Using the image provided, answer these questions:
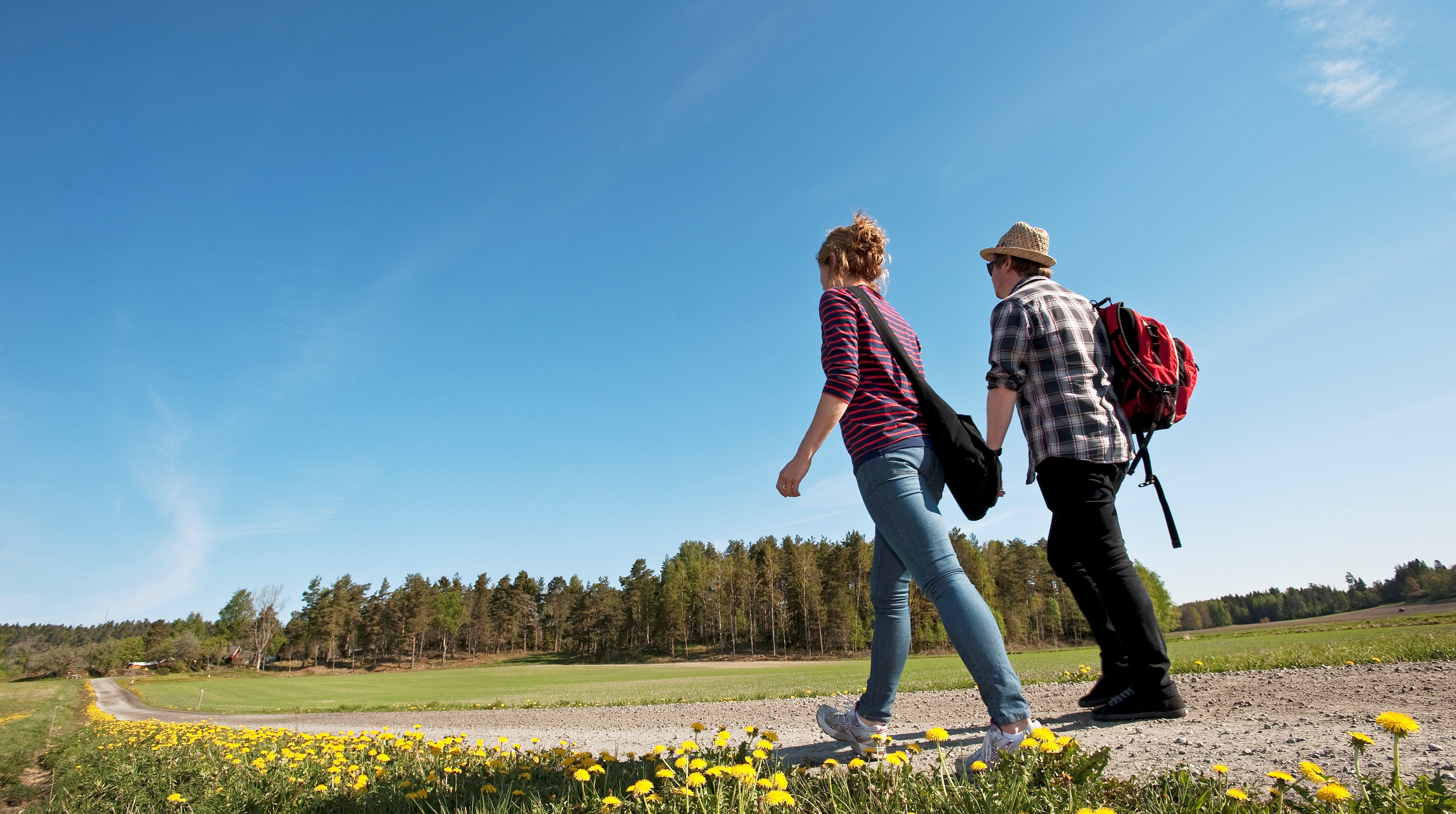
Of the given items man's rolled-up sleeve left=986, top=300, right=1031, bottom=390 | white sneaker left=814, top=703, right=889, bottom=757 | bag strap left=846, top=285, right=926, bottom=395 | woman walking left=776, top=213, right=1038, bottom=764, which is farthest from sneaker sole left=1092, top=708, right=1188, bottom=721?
bag strap left=846, top=285, right=926, bottom=395

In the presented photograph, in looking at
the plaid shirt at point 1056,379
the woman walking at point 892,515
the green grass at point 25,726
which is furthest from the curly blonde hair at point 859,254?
the green grass at point 25,726

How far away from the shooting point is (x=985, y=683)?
249cm

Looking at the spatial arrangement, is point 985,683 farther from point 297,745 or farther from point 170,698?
point 170,698

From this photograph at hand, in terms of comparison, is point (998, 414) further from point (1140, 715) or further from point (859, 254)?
point (1140, 715)

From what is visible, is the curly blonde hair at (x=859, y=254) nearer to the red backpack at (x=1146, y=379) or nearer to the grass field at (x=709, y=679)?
the red backpack at (x=1146, y=379)

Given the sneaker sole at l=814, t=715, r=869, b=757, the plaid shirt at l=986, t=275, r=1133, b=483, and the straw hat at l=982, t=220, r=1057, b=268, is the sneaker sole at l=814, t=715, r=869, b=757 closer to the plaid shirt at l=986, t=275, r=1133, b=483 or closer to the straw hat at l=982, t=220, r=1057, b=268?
the plaid shirt at l=986, t=275, r=1133, b=483

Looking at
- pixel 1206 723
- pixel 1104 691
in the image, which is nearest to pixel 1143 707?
pixel 1206 723

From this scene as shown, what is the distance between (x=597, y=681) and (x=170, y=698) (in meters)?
23.6

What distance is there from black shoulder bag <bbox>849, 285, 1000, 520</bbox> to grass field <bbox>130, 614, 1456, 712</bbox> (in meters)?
4.88

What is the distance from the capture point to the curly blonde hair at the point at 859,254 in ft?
11.7

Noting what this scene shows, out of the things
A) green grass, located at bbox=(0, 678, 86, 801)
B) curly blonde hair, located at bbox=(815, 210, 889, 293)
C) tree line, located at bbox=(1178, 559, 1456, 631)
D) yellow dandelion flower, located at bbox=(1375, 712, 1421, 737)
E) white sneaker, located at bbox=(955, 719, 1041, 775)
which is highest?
curly blonde hair, located at bbox=(815, 210, 889, 293)

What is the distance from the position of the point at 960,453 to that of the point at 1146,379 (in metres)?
1.33

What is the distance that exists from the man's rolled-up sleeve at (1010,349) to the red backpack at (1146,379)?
588mm

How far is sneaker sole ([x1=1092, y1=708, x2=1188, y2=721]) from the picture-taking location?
3.24 m
